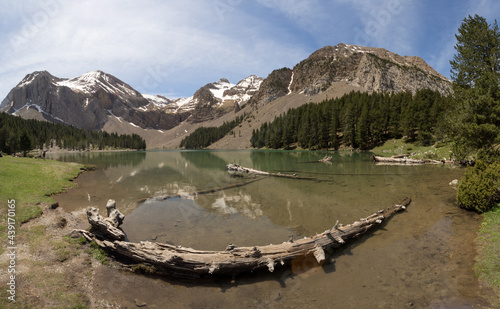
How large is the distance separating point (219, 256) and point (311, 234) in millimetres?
6690

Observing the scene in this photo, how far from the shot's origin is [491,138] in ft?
61.8

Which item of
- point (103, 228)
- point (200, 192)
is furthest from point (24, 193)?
point (200, 192)

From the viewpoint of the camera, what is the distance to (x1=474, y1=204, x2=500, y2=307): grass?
309 inches

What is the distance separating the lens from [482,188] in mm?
14352

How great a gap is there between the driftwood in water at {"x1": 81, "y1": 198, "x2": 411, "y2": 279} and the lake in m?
0.47

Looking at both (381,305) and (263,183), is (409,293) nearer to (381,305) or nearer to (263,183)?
(381,305)

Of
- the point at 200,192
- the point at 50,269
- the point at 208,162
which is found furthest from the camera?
the point at 208,162

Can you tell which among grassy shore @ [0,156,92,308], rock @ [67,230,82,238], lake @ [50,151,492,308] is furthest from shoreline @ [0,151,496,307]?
lake @ [50,151,492,308]

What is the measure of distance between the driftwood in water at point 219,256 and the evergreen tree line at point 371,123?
250ft

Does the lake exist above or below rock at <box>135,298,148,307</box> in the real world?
above

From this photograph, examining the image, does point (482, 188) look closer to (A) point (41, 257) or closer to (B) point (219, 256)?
(B) point (219, 256)

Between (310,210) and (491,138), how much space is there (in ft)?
55.1

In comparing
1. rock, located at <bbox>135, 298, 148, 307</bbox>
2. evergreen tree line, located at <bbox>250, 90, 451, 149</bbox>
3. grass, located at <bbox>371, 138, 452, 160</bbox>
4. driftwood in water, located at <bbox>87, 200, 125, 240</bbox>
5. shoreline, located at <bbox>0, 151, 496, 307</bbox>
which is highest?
evergreen tree line, located at <bbox>250, 90, 451, 149</bbox>

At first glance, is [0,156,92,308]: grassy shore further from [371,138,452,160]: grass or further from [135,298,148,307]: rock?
[371,138,452,160]: grass
